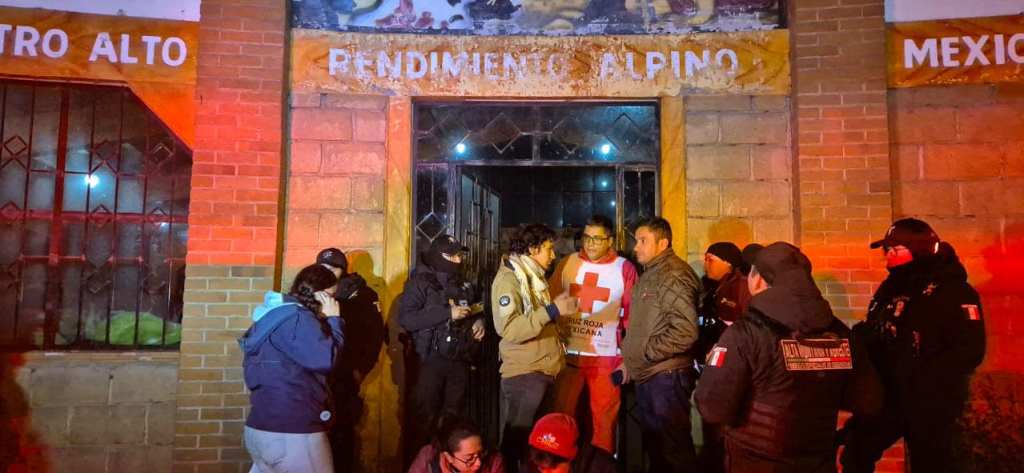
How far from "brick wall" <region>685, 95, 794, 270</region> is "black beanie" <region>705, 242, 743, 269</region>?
41 cm

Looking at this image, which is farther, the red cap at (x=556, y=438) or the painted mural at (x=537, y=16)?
the painted mural at (x=537, y=16)

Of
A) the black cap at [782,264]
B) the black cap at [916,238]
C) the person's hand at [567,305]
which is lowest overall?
the person's hand at [567,305]

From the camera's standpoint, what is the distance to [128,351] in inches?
186

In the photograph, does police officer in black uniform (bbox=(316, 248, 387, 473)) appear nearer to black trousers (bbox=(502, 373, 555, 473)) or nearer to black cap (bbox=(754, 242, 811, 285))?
black trousers (bbox=(502, 373, 555, 473))

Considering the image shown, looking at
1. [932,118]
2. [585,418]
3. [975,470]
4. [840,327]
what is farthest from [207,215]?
[975,470]

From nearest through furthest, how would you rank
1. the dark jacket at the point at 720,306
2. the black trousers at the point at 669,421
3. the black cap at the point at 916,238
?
the black cap at the point at 916,238, the black trousers at the point at 669,421, the dark jacket at the point at 720,306

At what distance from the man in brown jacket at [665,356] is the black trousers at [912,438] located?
3.11ft

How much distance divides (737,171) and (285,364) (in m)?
3.41

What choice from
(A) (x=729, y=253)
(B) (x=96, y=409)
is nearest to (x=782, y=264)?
(A) (x=729, y=253)

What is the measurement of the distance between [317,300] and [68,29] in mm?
3192

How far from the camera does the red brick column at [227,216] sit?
4523 mm

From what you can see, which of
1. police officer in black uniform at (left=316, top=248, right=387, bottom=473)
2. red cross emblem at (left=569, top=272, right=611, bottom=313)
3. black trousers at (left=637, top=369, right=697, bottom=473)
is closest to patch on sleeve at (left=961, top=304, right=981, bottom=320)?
black trousers at (left=637, top=369, right=697, bottom=473)

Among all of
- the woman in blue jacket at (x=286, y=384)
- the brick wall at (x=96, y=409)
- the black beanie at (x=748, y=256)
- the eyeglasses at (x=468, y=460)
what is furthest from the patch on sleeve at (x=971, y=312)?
the brick wall at (x=96, y=409)

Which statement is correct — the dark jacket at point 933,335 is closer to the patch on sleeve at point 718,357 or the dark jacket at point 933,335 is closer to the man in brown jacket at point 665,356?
the man in brown jacket at point 665,356
